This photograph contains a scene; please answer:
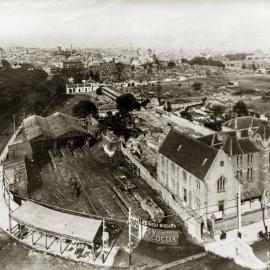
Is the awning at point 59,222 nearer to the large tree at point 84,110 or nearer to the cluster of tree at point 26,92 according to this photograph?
the large tree at point 84,110

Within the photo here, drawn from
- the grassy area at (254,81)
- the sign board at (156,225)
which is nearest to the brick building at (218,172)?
the sign board at (156,225)

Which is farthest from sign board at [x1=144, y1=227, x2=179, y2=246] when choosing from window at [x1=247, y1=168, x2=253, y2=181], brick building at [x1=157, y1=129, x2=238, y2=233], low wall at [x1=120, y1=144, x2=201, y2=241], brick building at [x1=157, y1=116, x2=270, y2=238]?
window at [x1=247, y1=168, x2=253, y2=181]

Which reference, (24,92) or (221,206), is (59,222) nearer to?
(221,206)

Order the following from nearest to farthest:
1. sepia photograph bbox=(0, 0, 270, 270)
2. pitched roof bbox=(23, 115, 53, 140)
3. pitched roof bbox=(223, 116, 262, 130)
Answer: sepia photograph bbox=(0, 0, 270, 270) → pitched roof bbox=(223, 116, 262, 130) → pitched roof bbox=(23, 115, 53, 140)

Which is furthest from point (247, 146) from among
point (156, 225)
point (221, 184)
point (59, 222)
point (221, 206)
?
point (59, 222)

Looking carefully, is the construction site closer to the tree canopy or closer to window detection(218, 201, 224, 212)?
window detection(218, 201, 224, 212)

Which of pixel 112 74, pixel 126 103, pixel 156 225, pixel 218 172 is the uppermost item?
pixel 112 74

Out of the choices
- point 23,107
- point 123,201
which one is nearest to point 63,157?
point 123,201

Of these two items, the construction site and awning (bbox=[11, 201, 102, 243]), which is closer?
awning (bbox=[11, 201, 102, 243])
